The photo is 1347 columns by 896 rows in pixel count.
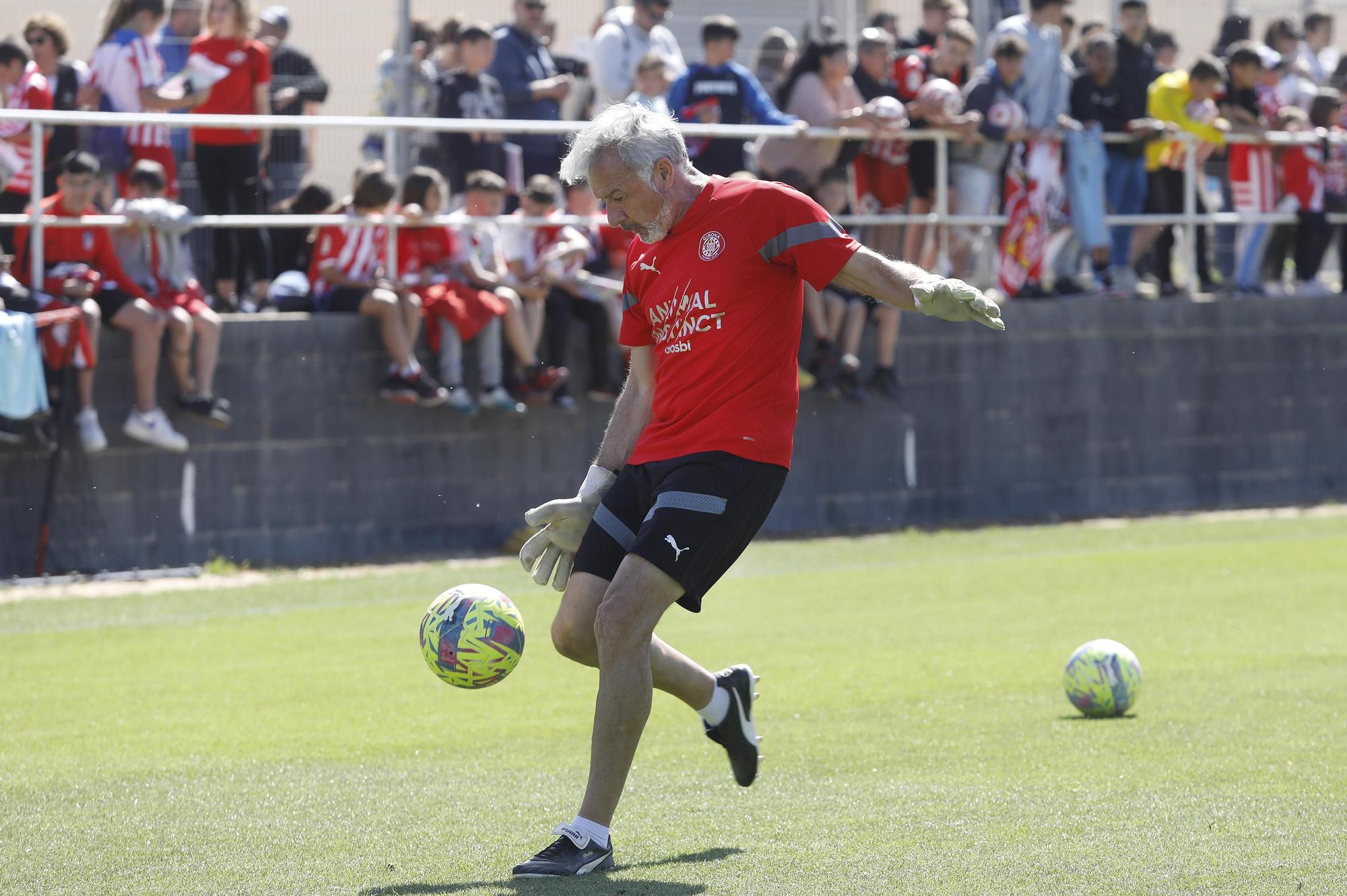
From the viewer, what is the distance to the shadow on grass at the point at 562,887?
5.34 m

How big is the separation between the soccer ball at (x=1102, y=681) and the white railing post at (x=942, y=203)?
8.11 m

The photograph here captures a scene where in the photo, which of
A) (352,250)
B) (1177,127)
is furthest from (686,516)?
(1177,127)

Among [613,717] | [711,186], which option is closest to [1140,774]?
[613,717]

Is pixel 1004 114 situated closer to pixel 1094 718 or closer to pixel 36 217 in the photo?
pixel 36 217

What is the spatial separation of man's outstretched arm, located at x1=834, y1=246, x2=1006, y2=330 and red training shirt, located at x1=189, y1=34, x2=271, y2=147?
8966 millimetres

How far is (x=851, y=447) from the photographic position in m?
16.5

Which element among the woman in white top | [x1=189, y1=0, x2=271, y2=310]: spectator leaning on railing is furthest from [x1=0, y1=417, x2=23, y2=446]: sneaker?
the woman in white top

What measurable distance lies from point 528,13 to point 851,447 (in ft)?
14.9

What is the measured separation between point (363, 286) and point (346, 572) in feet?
6.88

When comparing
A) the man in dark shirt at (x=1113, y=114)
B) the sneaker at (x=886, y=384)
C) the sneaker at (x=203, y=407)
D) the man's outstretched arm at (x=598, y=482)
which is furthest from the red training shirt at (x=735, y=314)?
the man in dark shirt at (x=1113, y=114)

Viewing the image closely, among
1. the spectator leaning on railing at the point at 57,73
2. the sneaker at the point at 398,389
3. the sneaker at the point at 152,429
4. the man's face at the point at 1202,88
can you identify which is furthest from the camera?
the man's face at the point at 1202,88

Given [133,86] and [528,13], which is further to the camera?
[528,13]

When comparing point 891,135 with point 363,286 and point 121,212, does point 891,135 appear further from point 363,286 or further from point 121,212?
point 121,212

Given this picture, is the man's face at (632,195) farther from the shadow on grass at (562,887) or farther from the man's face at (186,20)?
the man's face at (186,20)
